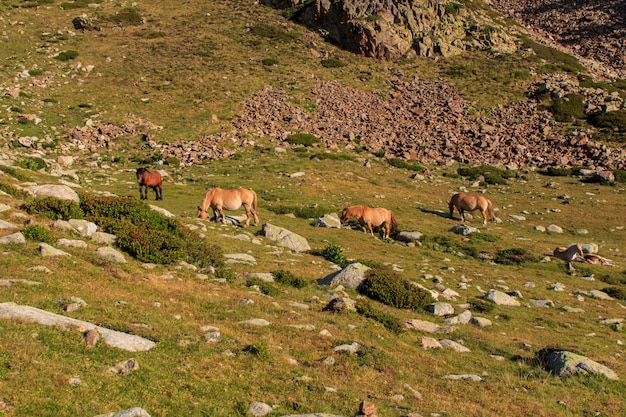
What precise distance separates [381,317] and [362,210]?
13930 millimetres

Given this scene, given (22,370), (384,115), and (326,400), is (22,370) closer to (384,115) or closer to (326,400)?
(326,400)

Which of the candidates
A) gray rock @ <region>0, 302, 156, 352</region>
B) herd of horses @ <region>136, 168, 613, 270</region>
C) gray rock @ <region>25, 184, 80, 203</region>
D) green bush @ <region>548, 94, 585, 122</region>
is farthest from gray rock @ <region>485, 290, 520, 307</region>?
green bush @ <region>548, 94, 585, 122</region>

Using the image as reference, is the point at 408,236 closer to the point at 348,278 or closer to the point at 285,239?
the point at 285,239

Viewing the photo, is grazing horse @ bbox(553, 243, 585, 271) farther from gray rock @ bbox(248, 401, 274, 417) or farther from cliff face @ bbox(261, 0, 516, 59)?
cliff face @ bbox(261, 0, 516, 59)

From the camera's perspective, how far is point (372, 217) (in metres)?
25.0

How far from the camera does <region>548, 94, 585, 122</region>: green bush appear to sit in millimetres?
54600

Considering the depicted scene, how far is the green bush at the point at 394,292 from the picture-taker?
13500 millimetres

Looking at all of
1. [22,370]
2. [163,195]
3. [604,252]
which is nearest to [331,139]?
[163,195]

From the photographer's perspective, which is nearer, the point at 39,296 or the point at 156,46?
the point at 39,296

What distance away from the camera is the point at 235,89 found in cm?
5512

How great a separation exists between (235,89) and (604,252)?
1662 inches

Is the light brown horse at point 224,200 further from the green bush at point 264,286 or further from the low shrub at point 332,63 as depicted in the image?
the low shrub at point 332,63

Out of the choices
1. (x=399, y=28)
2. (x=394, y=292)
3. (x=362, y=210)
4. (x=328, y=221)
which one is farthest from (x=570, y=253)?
(x=399, y=28)

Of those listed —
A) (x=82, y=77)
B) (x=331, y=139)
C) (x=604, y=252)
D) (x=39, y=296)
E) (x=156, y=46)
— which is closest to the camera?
(x=39, y=296)
